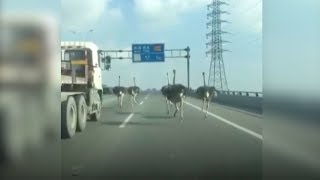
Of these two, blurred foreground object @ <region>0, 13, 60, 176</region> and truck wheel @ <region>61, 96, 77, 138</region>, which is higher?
blurred foreground object @ <region>0, 13, 60, 176</region>

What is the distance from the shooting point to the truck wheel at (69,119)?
56.2 ft

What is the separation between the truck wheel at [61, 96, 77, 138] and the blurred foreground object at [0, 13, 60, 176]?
8.64 metres

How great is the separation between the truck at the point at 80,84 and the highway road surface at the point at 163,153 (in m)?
0.49

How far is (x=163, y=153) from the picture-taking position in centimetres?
1505

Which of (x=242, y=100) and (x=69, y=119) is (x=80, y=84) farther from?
(x=242, y=100)

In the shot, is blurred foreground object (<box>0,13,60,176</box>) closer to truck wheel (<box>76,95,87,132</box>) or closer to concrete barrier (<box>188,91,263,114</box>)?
truck wheel (<box>76,95,87,132</box>)

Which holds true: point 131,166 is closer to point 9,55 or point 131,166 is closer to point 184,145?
point 184,145

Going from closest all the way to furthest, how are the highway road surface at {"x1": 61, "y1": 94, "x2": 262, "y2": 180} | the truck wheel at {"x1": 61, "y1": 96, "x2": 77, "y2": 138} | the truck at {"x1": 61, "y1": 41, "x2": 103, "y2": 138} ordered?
1. the highway road surface at {"x1": 61, "y1": 94, "x2": 262, "y2": 180}
2. the truck wheel at {"x1": 61, "y1": 96, "x2": 77, "y2": 138}
3. the truck at {"x1": 61, "y1": 41, "x2": 103, "y2": 138}

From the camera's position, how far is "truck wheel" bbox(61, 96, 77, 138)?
17.1 meters

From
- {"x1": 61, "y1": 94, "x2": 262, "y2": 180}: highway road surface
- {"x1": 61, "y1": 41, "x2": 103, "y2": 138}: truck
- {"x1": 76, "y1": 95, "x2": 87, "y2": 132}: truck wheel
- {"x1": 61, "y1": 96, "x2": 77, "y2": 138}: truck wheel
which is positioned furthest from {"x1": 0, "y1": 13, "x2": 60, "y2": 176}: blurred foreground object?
{"x1": 76, "y1": 95, "x2": 87, "y2": 132}: truck wheel

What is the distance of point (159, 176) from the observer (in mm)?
11539

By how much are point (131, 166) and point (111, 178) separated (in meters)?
1.52

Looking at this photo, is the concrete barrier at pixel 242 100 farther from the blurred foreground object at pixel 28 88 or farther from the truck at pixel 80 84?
the blurred foreground object at pixel 28 88

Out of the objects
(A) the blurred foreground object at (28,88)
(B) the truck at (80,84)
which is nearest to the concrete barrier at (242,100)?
(B) the truck at (80,84)
